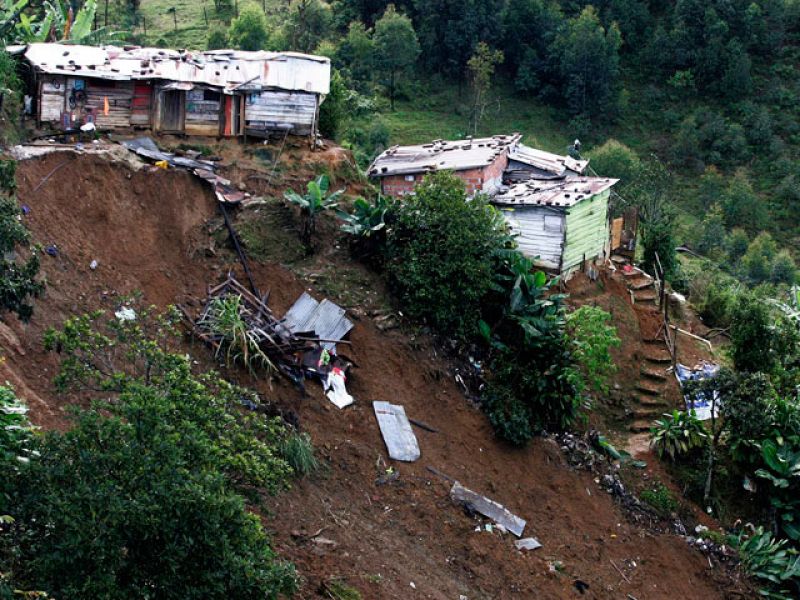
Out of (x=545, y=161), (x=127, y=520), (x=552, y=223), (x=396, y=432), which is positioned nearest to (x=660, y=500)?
(x=396, y=432)

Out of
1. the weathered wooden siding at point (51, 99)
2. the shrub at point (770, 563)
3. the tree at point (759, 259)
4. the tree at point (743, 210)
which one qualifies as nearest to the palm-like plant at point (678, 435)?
the shrub at point (770, 563)

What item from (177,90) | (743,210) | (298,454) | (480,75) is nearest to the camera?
(298,454)

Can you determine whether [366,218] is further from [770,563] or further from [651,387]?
[770,563]

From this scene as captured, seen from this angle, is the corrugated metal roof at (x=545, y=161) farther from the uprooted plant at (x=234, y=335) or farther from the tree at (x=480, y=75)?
the tree at (x=480, y=75)

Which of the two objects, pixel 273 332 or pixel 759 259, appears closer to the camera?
pixel 273 332

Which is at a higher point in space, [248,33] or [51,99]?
[51,99]

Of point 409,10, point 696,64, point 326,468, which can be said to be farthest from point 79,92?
point 696,64

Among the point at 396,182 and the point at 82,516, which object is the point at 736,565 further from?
the point at 82,516
